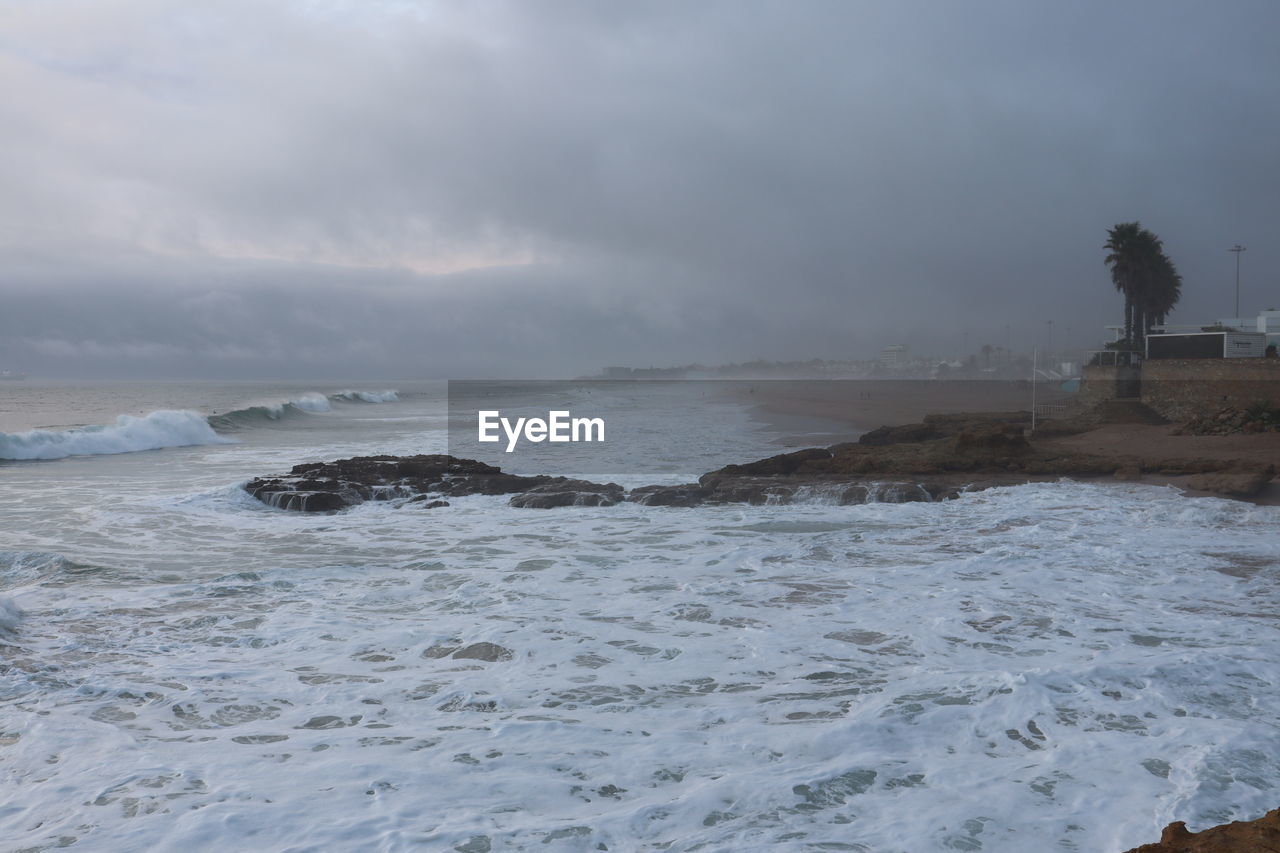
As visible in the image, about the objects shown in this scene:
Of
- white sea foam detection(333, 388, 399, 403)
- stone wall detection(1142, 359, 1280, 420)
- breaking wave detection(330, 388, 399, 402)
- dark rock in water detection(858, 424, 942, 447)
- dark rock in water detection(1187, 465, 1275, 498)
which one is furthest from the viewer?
white sea foam detection(333, 388, 399, 403)

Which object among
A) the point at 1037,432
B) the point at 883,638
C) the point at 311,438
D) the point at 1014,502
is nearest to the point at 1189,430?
the point at 1037,432

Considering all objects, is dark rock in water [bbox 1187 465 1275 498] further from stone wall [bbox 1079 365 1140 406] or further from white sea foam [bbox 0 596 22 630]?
white sea foam [bbox 0 596 22 630]

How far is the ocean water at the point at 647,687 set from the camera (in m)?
3.99

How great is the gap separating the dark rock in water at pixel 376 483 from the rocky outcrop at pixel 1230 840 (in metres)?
14.1

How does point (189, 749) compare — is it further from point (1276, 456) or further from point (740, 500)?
point (1276, 456)

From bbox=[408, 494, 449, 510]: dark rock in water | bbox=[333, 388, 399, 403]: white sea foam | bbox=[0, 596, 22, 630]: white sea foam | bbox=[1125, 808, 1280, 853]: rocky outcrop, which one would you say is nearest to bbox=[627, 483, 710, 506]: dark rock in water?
bbox=[408, 494, 449, 510]: dark rock in water

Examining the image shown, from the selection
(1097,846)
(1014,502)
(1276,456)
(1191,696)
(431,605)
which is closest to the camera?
(1097,846)

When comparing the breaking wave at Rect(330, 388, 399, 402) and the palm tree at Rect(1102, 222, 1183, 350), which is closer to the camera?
the palm tree at Rect(1102, 222, 1183, 350)

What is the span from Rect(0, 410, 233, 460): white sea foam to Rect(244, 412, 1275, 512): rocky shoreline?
573 inches

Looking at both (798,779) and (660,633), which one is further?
(660,633)

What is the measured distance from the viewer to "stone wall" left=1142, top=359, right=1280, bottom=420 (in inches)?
860

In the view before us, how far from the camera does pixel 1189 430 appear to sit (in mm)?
21016

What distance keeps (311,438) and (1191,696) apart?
33.8m

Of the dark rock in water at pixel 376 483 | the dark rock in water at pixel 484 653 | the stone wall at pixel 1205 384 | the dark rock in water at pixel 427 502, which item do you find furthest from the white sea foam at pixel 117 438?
the stone wall at pixel 1205 384
